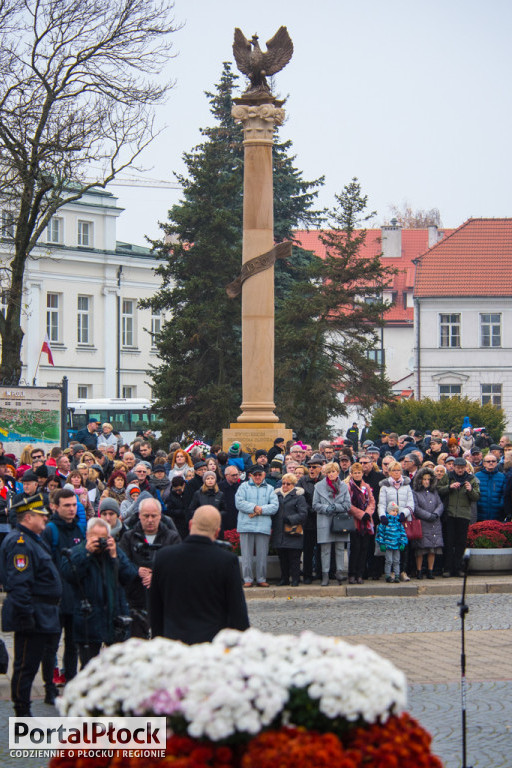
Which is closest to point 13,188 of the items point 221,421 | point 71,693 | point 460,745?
point 221,421

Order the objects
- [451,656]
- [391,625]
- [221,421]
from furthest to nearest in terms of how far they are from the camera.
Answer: [221,421], [391,625], [451,656]

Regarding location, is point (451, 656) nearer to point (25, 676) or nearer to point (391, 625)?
point (391, 625)

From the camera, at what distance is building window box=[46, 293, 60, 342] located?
205 feet

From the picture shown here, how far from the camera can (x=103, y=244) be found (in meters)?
63.7

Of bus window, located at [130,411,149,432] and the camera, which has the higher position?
bus window, located at [130,411,149,432]

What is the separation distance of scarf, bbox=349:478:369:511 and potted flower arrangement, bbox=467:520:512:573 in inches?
74.5

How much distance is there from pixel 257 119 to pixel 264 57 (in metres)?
1.73

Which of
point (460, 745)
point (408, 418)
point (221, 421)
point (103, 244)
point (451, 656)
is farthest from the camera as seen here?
point (103, 244)

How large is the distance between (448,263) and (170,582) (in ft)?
193

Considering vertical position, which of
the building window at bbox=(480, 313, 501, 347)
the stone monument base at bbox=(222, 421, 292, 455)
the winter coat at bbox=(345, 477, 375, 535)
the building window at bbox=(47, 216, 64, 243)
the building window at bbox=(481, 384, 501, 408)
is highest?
the building window at bbox=(47, 216, 64, 243)

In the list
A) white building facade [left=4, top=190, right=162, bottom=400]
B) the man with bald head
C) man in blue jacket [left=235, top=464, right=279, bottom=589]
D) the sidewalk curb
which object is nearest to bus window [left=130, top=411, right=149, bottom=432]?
white building facade [left=4, top=190, right=162, bottom=400]

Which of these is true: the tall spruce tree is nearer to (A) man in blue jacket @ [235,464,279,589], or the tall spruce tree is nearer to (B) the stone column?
(B) the stone column

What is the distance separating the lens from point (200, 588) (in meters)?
6.81

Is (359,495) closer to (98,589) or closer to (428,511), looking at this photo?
(428,511)
